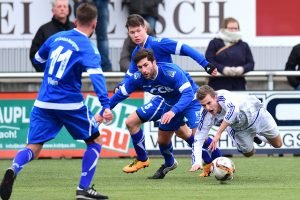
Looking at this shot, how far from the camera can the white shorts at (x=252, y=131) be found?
15727mm

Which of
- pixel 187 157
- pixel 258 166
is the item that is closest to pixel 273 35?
pixel 187 157

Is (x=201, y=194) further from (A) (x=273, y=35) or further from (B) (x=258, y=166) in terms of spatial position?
(A) (x=273, y=35)

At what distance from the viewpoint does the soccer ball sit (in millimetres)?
14203

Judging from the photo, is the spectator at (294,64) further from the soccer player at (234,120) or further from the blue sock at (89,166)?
the blue sock at (89,166)

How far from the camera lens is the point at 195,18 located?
67.2ft

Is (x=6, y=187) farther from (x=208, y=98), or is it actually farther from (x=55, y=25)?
(x=55, y=25)

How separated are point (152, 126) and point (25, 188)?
18.2 ft

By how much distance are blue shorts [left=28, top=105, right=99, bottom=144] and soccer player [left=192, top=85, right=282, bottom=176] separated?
1.77 meters

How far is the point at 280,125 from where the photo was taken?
18906 millimetres

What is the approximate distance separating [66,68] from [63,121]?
0.58 m

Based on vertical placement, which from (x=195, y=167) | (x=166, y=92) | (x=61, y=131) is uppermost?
(x=166, y=92)

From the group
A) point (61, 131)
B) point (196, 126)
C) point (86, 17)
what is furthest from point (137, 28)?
point (61, 131)

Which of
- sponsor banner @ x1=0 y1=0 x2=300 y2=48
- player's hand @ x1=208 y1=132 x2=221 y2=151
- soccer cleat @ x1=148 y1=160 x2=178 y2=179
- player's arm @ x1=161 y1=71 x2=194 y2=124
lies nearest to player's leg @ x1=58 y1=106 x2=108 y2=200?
player's hand @ x1=208 y1=132 x2=221 y2=151

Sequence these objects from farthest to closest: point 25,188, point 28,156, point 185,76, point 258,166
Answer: point 258,166 → point 185,76 → point 25,188 → point 28,156
